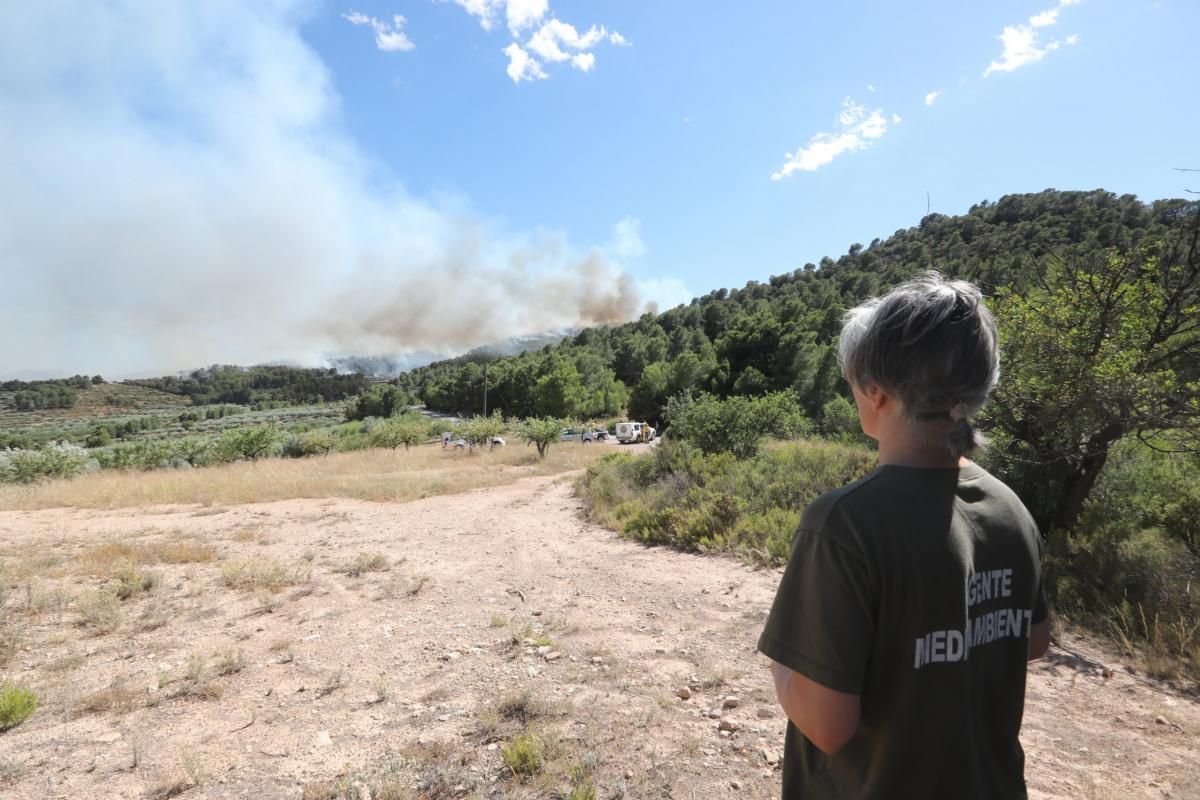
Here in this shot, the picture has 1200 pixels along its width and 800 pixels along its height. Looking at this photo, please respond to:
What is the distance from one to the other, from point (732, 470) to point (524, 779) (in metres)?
8.58

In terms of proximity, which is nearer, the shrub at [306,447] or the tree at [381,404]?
the shrub at [306,447]

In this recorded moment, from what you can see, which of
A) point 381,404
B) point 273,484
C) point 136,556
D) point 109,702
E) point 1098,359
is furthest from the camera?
point 381,404

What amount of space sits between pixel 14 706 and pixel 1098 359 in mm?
9618

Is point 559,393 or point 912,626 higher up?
point 559,393

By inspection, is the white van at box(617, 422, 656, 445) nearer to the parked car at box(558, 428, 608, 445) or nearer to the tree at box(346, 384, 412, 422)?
the parked car at box(558, 428, 608, 445)

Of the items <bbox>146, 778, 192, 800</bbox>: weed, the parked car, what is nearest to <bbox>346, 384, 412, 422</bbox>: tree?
the parked car

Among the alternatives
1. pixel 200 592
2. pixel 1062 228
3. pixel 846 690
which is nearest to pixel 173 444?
pixel 200 592

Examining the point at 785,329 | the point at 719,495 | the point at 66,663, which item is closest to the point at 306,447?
the point at 66,663

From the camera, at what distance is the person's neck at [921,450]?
1.04 meters

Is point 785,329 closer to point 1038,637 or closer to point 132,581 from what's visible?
point 132,581

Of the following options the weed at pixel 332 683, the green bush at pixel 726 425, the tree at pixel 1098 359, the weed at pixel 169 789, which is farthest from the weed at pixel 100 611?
the green bush at pixel 726 425

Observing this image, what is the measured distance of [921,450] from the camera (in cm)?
105

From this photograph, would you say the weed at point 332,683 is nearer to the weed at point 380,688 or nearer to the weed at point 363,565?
the weed at point 380,688

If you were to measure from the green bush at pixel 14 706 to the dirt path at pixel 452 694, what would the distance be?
0.12 m
